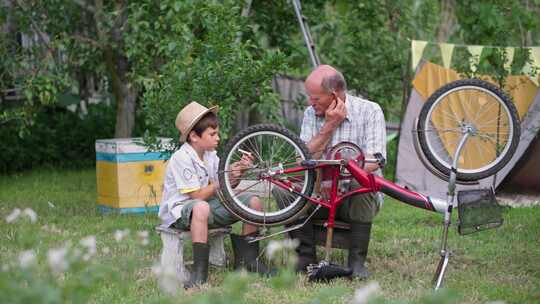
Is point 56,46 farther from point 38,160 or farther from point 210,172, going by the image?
point 210,172

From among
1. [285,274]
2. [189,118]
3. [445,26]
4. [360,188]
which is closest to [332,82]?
[360,188]

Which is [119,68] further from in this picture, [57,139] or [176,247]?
[176,247]

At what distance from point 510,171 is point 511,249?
2.26m

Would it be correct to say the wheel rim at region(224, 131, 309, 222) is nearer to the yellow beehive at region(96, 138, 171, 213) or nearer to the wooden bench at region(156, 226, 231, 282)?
the wooden bench at region(156, 226, 231, 282)

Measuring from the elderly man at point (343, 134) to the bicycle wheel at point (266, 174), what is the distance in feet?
0.65

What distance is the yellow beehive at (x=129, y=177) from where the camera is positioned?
23.2 feet

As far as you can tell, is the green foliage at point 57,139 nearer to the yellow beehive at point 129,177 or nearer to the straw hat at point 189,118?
the yellow beehive at point 129,177

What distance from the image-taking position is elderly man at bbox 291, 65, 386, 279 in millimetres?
4719

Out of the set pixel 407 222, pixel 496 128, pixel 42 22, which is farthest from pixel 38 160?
pixel 496 128

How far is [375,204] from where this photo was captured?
4914 millimetres

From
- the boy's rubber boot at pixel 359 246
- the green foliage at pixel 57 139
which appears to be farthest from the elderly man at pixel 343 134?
the green foliage at pixel 57 139

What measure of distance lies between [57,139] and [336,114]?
643 centimetres

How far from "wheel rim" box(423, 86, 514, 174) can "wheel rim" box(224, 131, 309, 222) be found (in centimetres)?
78

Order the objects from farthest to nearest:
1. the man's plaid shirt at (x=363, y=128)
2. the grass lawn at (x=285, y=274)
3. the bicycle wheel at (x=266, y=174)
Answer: the man's plaid shirt at (x=363, y=128), the bicycle wheel at (x=266, y=174), the grass lawn at (x=285, y=274)
